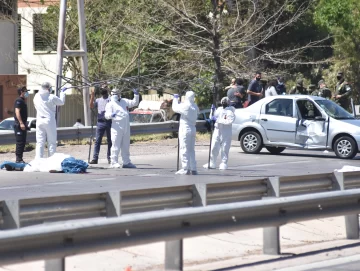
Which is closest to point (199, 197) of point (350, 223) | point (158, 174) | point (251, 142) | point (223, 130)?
point (350, 223)

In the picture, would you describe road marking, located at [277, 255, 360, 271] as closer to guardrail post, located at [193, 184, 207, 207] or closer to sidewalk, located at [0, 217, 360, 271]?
sidewalk, located at [0, 217, 360, 271]

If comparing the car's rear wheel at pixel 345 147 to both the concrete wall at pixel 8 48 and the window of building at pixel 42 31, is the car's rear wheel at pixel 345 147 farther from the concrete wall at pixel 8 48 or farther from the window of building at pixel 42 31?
the concrete wall at pixel 8 48

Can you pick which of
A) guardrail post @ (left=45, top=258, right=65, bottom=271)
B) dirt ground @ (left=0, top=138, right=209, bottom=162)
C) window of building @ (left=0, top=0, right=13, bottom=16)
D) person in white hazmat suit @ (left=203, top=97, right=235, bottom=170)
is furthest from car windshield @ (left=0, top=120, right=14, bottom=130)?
guardrail post @ (left=45, top=258, right=65, bottom=271)

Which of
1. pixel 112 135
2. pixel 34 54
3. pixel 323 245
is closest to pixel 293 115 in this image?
pixel 112 135

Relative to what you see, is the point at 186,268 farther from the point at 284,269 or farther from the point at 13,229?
the point at 13,229

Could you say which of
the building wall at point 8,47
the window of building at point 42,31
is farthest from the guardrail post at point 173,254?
the building wall at point 8,47

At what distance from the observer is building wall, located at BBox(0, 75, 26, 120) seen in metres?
39.6

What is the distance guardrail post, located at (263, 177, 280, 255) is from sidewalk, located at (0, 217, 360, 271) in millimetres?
112

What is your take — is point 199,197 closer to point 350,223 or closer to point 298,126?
point 350,223

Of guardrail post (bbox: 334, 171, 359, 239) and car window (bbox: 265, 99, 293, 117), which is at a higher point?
car window (bbox: 265, 99, 293, 117)

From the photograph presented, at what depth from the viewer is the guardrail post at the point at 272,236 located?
32.7ft

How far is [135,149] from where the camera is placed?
23375 mm

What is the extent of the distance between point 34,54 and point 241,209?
1487 inches

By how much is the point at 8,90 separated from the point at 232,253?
31.2 metres
